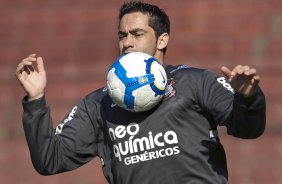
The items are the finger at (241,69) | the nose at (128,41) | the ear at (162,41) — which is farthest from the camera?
the ear at (162,41)

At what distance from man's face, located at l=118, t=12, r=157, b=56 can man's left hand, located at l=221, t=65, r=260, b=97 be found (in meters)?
0.77

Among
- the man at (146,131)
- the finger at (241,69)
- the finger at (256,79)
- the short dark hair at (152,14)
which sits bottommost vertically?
the man at (146,131)

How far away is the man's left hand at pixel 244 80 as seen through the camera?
3.61 m

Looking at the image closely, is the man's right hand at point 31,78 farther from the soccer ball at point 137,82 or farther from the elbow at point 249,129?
the elbow at point 249,129

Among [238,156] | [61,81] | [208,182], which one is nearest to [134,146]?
[208,182]

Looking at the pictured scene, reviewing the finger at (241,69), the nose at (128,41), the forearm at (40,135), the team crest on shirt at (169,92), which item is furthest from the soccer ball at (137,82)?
the finger at (241,69)

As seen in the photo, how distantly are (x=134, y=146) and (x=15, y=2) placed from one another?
15.3 feet

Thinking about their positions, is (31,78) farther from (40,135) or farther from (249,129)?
(249,129)

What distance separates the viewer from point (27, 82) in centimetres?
421

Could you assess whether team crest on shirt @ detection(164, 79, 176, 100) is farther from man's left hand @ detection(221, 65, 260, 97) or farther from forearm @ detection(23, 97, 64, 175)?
forearm @ detection(23, 97, 64, 175)

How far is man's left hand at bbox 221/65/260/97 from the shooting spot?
3.61m

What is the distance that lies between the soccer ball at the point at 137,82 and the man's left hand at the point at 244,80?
0.45 meters

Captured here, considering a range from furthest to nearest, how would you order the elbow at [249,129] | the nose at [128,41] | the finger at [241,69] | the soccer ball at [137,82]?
1. the nose at [128,41]
2. the soccer ball at [137,82]
3. the elbow at [249,129]
4. the finger at [241,69]

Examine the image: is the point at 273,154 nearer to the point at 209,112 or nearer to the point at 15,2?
the point at 15,2
